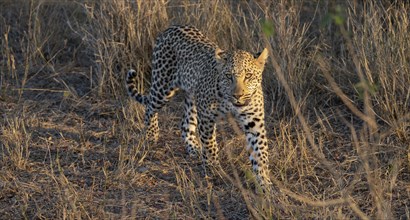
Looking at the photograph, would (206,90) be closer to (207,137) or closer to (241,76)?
(207,137)

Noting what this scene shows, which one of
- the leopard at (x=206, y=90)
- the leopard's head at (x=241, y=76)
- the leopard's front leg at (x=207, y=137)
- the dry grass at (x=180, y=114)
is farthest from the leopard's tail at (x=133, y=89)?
the leopard's head at (x=241, y=76)

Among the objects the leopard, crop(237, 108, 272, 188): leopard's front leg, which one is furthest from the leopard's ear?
crop(237, 108, 272, 188): leopard's front leg

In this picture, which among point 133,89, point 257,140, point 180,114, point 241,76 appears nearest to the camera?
point 241,76

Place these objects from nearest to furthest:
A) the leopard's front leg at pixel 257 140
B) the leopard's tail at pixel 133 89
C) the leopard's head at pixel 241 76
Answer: the leopard's head at pixel 241 76
the leopard's front leg at pixel 257 140
the leopard's tail at pixel 133 89

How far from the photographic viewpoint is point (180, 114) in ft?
29.1

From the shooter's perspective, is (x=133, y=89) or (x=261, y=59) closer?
(x=261, y=59)

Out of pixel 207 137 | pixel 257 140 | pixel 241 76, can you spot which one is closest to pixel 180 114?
pixel 207 137

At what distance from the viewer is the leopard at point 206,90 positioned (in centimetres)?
683

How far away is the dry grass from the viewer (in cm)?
654

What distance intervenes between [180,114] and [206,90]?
1.66 metres

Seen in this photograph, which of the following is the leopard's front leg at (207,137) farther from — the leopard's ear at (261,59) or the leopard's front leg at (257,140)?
the leopard's ear at (261,59)

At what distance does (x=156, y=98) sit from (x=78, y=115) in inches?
41.0

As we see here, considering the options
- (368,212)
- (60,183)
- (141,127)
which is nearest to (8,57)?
(141,127)

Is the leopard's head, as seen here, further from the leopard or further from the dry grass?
the dry grass
